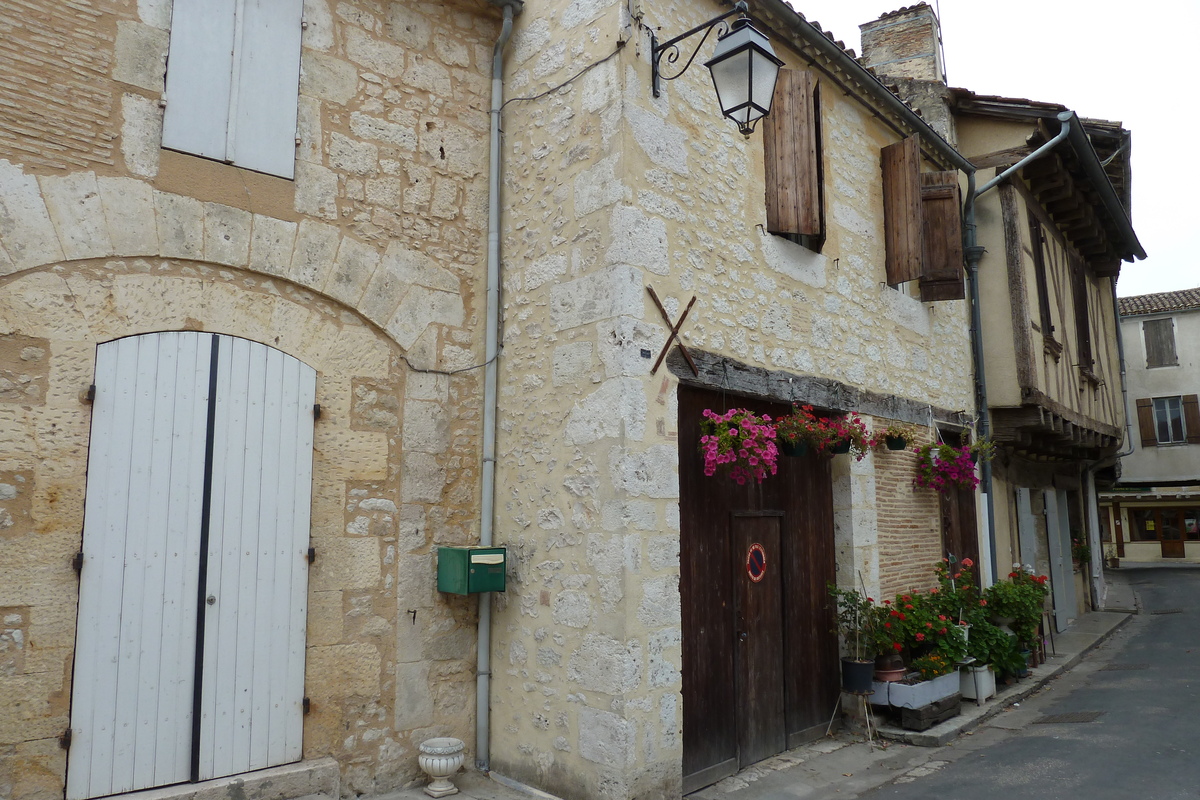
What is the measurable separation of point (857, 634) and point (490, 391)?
3514 millimetres

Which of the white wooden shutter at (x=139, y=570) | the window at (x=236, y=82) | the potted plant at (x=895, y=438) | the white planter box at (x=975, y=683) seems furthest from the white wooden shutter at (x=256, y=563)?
the white planter box at (x=975, y=683)

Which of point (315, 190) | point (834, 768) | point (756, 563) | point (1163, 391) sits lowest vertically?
point (834, 768)

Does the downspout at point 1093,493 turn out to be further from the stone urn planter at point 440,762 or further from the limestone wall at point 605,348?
the stone urn planter at point 440,762

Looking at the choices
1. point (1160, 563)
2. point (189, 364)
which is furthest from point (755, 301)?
point (1160, 563)

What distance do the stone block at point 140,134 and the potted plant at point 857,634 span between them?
17.7 ft

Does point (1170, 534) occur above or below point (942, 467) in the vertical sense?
below

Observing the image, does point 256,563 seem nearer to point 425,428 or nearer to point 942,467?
point 425,428

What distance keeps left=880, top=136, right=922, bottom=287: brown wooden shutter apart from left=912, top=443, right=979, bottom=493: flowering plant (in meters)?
1.55

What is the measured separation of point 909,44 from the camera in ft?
34.7

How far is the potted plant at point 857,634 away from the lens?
6.10 metres

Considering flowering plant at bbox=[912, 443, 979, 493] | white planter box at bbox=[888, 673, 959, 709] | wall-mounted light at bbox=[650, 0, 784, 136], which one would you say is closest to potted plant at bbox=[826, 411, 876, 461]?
flowering plant at bbox=[912, 443, 979, 493]


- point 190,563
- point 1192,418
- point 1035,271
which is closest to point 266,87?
point 190,563

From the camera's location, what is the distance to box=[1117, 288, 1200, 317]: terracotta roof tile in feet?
74.3

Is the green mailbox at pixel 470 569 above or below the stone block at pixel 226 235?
below
